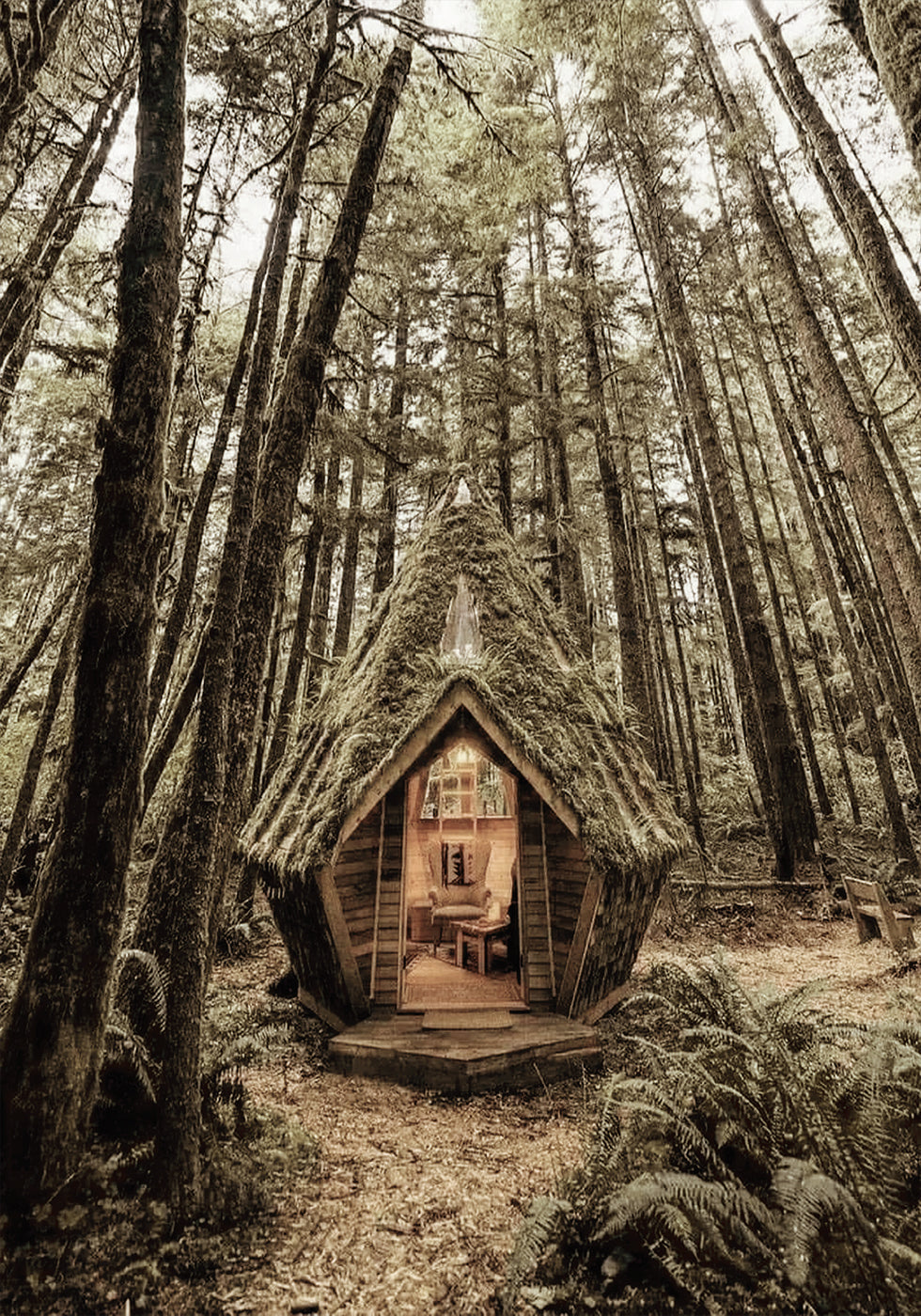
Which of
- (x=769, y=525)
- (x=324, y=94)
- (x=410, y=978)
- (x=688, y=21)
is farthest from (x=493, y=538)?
(x=769, y=525)

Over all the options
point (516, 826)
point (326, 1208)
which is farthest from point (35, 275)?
point (326, 1208)

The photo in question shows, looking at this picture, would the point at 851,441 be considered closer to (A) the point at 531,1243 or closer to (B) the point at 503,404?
(B) the point at 503,404

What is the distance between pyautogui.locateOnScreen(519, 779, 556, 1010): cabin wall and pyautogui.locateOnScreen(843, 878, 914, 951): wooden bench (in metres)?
4.79

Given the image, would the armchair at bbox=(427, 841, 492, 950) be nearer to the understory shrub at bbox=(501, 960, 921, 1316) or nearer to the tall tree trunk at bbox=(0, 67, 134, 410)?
the understory shrub at bbox=(501, 960, 921, 1316)

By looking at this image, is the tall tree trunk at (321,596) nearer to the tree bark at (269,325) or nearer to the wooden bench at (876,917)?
the tree bark at (269,325)

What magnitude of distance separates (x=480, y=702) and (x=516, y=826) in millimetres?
1617

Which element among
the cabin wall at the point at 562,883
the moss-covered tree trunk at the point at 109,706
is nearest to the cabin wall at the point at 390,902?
the cabin wall at the point at 562,883

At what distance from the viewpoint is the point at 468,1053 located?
4.87 m

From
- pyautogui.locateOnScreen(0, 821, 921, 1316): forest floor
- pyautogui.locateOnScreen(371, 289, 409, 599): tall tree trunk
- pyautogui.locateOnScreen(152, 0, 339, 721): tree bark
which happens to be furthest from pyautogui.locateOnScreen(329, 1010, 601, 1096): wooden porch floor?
pyautogui.locateOnScreen(371, 289, 409, 599): tall tree trunk

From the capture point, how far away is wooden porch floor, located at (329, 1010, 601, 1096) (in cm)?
481

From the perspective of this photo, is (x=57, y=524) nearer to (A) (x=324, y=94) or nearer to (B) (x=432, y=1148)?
(A) (x=324, y=94)

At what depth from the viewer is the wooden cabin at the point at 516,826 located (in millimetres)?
5285

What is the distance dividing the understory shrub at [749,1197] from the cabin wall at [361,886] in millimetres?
2898

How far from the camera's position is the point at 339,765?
567 cm
